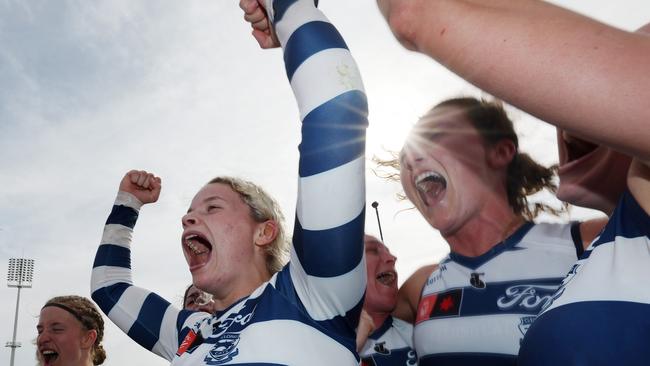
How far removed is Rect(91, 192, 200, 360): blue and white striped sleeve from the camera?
3.24 metres

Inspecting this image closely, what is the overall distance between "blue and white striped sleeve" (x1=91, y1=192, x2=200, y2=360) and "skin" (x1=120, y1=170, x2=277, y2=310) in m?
0.48

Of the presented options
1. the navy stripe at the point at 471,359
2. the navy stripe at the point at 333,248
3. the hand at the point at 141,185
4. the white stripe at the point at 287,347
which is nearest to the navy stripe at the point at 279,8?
the navy stripe at the point at 333,248

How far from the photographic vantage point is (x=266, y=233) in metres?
2.83

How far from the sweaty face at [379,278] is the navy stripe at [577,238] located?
5.15ft

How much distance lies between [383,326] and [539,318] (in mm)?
2728

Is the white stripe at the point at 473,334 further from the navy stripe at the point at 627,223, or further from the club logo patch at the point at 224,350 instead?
the navy stripe at the point at 627,223

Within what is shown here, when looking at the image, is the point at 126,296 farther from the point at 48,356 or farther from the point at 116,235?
the point at 48,356

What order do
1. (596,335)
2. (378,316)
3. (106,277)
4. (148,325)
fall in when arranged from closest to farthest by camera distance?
(596,335) → (148,325) → (106,277) → (378,316)

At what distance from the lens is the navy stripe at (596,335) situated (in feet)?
3.46

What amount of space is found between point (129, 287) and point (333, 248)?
2244 mm

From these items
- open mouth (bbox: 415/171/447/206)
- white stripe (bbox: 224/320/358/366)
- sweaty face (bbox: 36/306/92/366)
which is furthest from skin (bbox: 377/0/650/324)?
sweaty face (bbox: 36/306/92/366)

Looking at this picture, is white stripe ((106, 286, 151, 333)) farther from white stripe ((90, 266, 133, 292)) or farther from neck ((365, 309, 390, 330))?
neck ((365, 309, 390, 330))

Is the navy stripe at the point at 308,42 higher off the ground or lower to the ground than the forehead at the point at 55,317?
higher

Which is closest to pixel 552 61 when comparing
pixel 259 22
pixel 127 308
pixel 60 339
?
pixel 259 22
